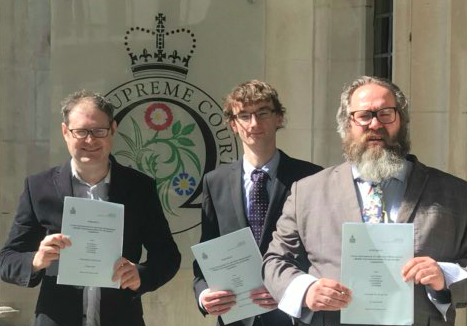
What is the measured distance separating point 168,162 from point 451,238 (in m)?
4.02

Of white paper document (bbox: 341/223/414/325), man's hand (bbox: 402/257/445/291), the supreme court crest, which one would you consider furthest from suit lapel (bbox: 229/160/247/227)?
the supreme court crest

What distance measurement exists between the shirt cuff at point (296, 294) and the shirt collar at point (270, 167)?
3.29 ft

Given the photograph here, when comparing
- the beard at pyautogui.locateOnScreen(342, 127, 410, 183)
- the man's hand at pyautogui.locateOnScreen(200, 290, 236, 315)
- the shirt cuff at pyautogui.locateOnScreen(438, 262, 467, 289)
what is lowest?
the man's hand at pyautogui.locateOnScreen(200, 290, 236, 315)

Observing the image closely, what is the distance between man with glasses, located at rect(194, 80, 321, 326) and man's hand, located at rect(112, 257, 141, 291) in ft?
1.22

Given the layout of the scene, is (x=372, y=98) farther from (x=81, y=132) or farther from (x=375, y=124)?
(x=81, y=132)

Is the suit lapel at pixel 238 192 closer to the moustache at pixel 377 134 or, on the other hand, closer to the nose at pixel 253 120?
the nose at pixel 253 120

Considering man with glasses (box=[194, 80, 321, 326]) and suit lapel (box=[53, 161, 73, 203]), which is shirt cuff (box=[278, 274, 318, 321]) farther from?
suit lapel (box=[53, 161, 73, 203])

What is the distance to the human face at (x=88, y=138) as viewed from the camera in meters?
3.85

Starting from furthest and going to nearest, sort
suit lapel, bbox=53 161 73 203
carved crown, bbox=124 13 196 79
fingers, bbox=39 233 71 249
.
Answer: carved crown, bbox=124 13 196 79
suit lapel, bbox=53 161 73 203
fingers, bbox=39 233 71 249

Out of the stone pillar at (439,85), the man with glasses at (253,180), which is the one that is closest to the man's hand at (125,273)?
the man with glasses at (253,180)

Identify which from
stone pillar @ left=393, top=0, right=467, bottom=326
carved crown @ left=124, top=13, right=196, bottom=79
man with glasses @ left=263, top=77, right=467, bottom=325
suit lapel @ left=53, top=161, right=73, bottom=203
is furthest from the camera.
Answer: carved crown @ left=124, top=13, right=196, bottom=79

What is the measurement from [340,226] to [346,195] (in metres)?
0.13

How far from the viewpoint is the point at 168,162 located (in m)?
7.00

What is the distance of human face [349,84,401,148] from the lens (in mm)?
3365
